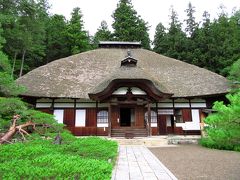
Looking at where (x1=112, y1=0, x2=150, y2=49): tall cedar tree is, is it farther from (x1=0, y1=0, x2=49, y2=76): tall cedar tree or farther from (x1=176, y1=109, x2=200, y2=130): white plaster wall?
(x1=176, y1=109, x2=200, y2=130): white plaster wall

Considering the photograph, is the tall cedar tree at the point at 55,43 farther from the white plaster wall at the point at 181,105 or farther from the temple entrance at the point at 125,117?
the white plaster wall at the point at 181,105

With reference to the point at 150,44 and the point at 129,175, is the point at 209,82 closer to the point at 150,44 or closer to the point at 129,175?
the point at 129,175

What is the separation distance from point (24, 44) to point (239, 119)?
23.7m

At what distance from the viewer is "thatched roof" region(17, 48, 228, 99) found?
54.2 feet

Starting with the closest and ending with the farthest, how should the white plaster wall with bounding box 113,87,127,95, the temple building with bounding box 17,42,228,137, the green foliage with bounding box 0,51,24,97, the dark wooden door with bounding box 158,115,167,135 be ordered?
the green foliage with bounding box 0,51,24,97
the temple building with bounding box 17,42,228,137
the white plaster wall with bounding box 113,87,127,95
the dark wooden door with bounding box 158,115,167,135

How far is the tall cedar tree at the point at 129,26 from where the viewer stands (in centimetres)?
3497

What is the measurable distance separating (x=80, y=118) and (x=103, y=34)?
21.6 meters

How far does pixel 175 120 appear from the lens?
1767 cm

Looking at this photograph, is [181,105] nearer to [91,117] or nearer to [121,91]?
[121,91]

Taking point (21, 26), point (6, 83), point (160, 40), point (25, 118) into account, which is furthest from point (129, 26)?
point (25, 118)

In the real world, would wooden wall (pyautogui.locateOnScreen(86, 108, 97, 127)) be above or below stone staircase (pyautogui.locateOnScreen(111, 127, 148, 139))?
above

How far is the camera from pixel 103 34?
35500 millimetres

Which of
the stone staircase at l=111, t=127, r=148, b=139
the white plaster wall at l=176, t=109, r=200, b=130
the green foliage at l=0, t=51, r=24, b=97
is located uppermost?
the green foliage at l=0, t=51, r=24, b=97

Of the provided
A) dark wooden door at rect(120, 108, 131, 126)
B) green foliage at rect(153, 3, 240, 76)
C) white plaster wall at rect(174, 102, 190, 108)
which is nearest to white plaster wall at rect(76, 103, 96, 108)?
dark wooden door at rect(120, 108, 131, 126)
